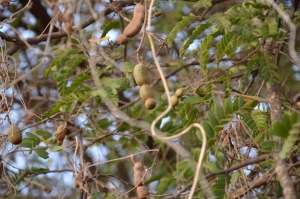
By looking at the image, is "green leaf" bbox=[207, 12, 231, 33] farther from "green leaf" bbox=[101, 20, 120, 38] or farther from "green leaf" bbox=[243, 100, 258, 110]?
"green leaf" bbox=[101, 20, 120, 38]

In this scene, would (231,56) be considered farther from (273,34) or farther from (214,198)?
(214,198)

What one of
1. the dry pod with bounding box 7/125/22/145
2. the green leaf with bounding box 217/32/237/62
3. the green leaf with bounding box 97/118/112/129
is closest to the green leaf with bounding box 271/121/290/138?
the green leaf with bounding box 217/32/237/62

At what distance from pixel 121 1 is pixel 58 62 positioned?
0.31 metres

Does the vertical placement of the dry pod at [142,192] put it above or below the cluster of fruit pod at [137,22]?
below

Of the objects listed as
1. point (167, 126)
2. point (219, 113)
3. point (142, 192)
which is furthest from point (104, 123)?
point (219, 113)

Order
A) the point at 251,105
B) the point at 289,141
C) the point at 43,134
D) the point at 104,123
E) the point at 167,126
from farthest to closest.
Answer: the point at 104,123, the point at 167,126, the point at 43,134, the point at 251,105, the point at 289,141

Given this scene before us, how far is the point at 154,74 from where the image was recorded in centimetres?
286

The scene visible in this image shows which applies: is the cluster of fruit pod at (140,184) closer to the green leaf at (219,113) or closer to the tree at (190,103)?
the tree at (190,103)

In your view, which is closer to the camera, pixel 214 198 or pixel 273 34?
pixel 214 198

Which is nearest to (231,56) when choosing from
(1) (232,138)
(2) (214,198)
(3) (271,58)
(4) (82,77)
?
(3) (271,58)

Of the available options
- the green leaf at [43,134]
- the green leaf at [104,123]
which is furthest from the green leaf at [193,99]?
the green leaf at [104,123]

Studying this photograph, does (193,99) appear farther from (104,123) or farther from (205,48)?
(104,123)

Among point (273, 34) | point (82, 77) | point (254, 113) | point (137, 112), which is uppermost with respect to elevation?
point (273, 34)

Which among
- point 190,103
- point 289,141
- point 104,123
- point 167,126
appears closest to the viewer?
→ point 289,141
